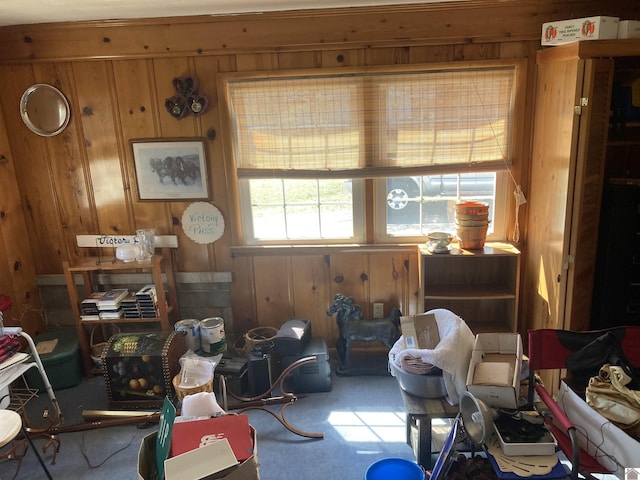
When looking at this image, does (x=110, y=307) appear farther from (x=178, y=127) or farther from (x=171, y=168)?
(x=178, y=127)

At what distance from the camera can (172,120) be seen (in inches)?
119

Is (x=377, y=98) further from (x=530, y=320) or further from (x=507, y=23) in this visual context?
(x=530, y=320)

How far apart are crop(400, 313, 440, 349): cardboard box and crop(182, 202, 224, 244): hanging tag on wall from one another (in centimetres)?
151

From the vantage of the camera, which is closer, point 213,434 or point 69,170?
point 213,434

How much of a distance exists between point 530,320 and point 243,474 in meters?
2.10

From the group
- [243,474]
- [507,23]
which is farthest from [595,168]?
[243,474]

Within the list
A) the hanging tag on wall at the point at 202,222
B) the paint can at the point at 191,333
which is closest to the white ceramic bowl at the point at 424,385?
the paint can at the point at 191,333

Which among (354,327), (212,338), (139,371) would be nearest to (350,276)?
(354,327)

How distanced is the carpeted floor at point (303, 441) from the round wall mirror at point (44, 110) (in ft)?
5.79

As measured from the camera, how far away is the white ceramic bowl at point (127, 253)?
9.90 feet

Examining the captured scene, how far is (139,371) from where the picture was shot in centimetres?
281

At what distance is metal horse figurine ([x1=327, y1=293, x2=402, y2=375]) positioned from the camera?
294 centimetres

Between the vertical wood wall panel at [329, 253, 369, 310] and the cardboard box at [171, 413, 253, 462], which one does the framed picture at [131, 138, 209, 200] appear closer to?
the vertical wood wall panel at [329, 253, 369, 310]

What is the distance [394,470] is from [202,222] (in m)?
1.98
